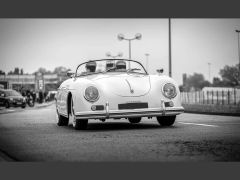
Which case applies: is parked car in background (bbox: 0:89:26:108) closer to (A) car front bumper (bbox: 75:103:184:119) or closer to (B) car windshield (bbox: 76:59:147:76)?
(B) car windshield (bbox: 76:59:147:76)

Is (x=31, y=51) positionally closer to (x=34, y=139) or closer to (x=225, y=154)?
(x=34, y=139)

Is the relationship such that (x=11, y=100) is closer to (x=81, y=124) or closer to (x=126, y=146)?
(x=81, y=124)

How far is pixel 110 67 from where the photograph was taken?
10.9 metres

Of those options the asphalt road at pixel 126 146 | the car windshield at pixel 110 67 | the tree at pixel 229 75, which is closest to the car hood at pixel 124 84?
the car windshield at pixel 110 67

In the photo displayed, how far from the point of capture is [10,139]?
8.36 meters

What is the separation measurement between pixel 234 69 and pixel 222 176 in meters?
Answer: 143

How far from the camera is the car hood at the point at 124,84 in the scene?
9.62m

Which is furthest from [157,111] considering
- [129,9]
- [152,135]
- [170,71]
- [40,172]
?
[170,71]

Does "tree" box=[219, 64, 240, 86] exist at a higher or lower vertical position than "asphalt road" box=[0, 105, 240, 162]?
higher

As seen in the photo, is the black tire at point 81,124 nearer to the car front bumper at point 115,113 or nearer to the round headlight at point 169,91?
the car front bumper at point 115,113

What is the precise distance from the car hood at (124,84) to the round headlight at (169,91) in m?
0.33

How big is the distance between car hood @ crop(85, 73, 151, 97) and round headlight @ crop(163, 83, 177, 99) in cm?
33

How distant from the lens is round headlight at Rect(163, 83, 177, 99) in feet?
32.6

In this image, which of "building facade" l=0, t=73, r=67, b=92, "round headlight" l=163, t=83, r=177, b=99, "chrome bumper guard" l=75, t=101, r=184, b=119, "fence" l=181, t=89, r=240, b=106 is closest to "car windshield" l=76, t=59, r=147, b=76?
"round headlight" l=163, t=83, r=177, b=99
